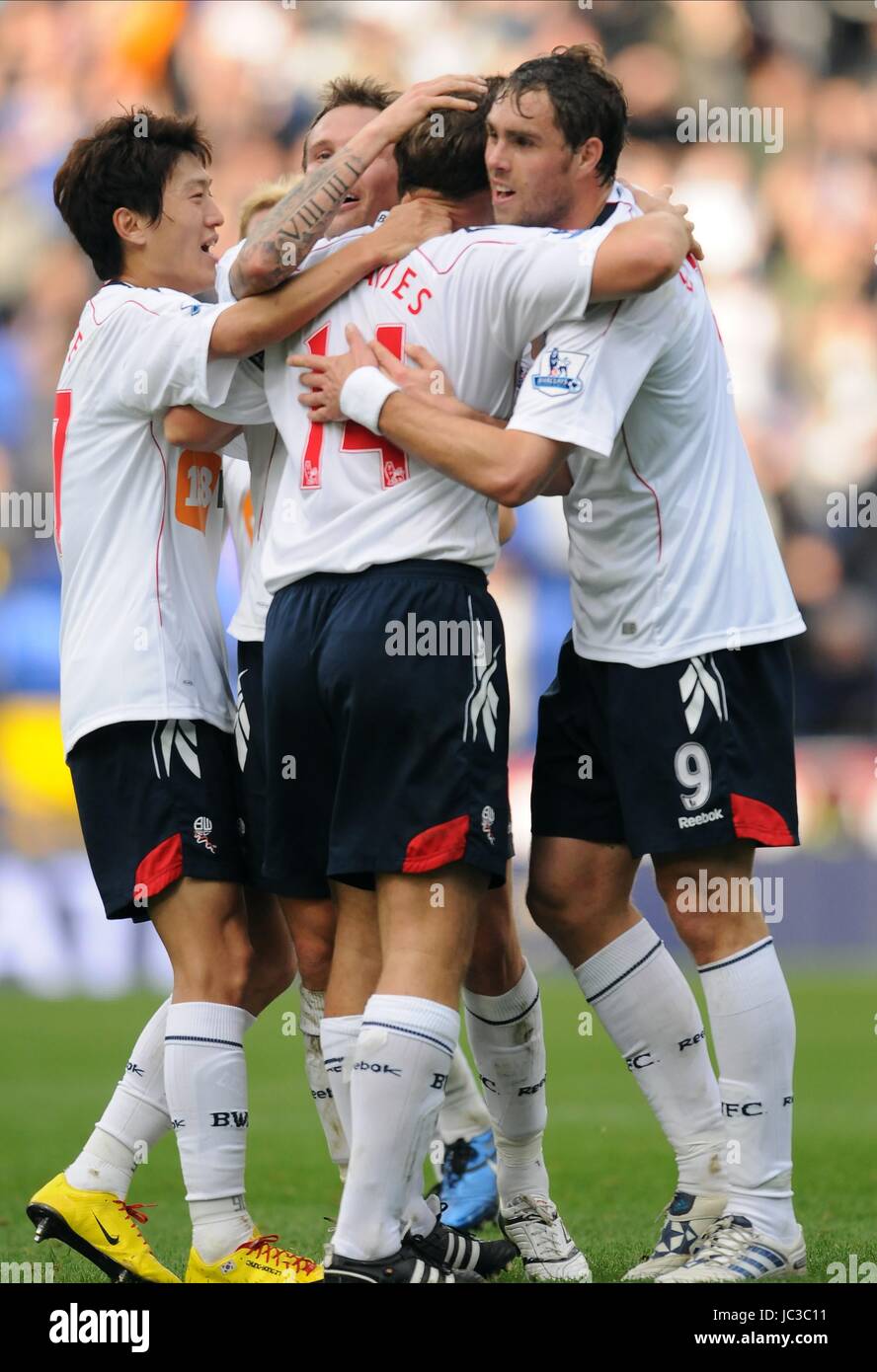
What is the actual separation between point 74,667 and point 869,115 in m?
14.3

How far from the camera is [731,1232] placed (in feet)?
12.6

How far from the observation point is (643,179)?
52.4 ft

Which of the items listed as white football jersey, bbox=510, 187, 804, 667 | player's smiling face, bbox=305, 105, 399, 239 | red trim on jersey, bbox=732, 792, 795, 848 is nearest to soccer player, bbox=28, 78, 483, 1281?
player's smiling face, bbox=305, 105, 399, 239

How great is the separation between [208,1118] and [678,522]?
1.67 m

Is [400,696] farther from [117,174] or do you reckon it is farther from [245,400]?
[117,174]

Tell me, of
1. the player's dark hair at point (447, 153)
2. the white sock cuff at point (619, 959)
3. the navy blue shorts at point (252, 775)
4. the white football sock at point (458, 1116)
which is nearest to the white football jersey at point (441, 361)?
the player's dark hair at point (447, 153)

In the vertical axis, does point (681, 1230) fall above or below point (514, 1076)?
below

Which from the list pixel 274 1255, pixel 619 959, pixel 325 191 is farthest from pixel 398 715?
pixel 274 1255

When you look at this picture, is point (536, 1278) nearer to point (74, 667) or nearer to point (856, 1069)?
point (74, 667)

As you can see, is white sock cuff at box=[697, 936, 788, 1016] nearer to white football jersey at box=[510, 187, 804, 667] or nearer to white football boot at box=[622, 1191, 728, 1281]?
white football boot at box=[622, 1191, 728, 1281]

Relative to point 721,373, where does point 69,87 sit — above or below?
above

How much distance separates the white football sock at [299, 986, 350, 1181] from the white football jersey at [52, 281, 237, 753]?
2.61 feet

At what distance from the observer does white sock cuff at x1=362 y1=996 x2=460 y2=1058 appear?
348cm

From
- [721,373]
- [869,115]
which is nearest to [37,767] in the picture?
[869,115]
